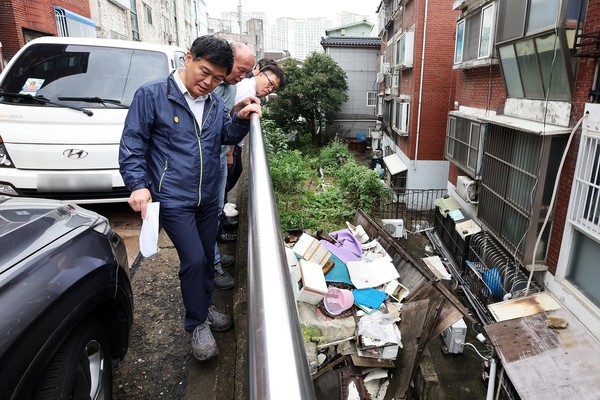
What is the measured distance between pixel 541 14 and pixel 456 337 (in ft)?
17.7

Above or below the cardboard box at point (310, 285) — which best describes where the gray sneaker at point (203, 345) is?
above

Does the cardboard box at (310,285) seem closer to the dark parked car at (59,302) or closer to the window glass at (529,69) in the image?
the dark parked car at (59,302)

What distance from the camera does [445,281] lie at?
8.91 metres

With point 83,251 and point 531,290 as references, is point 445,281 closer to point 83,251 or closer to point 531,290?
point 531,290

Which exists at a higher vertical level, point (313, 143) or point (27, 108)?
point (27, 108)

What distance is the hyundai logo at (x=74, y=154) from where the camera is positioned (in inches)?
153

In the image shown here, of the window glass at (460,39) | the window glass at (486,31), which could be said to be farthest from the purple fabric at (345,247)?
the window glass at (460,39)

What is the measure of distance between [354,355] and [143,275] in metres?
2.63

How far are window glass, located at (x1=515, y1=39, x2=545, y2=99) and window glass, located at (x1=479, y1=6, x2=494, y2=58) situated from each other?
1734mm

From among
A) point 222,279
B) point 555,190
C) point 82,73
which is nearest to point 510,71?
point 555,190

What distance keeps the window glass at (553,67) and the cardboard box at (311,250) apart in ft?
13.8

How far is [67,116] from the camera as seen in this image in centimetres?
405

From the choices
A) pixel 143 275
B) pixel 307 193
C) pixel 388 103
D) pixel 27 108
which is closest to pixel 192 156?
pixel 143 275

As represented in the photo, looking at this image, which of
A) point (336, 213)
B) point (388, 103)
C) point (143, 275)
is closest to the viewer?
point (143, 275)
